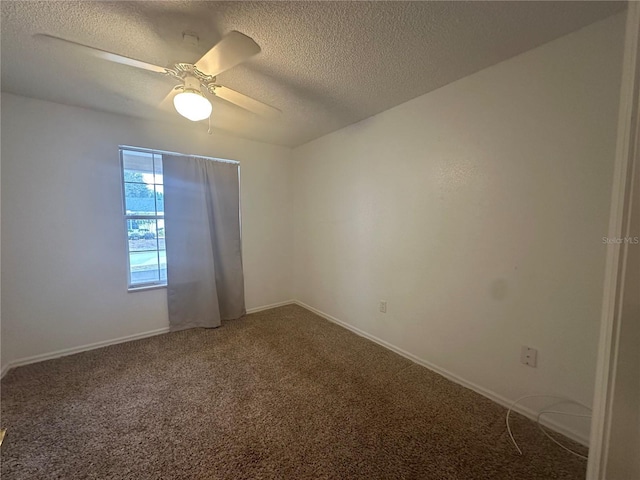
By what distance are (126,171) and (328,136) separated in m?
2.29

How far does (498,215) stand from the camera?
1710 mm

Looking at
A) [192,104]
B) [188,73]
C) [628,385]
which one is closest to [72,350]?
[192,104]

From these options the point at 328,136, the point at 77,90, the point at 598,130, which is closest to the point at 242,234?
the point at 328,136

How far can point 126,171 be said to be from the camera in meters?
2.62

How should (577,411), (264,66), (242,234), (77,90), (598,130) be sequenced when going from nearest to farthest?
(598,130) → (577,411) → (264,66) → (77,90) → (242,234)

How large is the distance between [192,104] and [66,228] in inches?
78.1

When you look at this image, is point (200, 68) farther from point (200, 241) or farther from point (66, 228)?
point (66, 228)

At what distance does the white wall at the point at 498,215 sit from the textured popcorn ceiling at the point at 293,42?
231 millimetres

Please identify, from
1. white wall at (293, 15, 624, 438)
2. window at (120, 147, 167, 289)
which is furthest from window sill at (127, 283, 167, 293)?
white wall at (293, 15, 624, 438)

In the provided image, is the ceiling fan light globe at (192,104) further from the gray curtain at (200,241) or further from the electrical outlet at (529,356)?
the electrical outlet at (529,356)

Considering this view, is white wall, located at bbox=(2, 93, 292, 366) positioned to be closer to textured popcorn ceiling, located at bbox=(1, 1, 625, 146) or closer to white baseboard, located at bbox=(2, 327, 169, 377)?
white baseboard, located at bbox=(2, 327, 169, 377)

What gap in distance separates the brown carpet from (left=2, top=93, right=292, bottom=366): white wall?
1.15 ft

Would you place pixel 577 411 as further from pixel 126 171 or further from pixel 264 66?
pixel 126 171

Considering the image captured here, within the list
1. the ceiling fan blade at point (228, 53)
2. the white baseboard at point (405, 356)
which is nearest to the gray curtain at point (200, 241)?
the white baseboard at point (405, 356)
